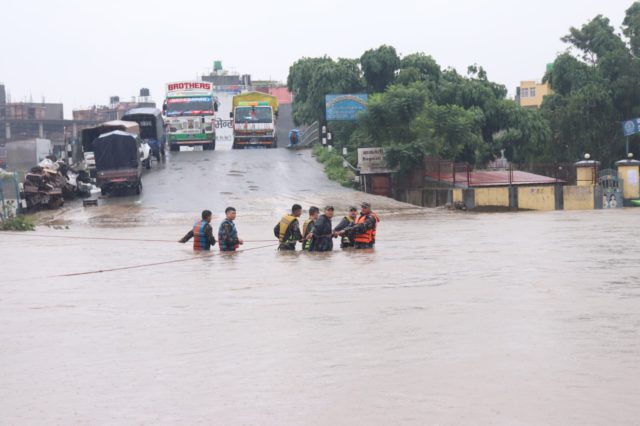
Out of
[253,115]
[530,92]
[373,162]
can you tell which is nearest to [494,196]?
[373,162]

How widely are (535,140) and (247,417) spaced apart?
52.8 metres

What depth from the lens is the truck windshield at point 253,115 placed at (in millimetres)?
59625

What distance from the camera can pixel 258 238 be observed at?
1085 inches

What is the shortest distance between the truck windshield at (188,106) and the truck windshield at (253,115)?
12.1 ft

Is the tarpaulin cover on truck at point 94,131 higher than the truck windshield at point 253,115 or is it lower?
lower

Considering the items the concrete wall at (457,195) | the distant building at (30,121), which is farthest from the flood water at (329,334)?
the distant building at (30,121)

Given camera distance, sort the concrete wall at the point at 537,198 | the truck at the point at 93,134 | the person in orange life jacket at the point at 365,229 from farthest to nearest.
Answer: the truck at the point at 93,134 → the concrete wall at the point at 537,198 → the person in orange life jacket at the point at 365,229

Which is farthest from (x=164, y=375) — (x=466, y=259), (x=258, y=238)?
(x=258, y=238)

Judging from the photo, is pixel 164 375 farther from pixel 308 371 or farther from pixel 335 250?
pixel 335 250

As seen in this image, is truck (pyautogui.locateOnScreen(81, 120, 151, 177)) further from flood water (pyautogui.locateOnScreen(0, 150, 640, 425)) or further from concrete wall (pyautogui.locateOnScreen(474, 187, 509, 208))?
flood water (pyautogui.locateOnScreen(0, 150, 640, 425))

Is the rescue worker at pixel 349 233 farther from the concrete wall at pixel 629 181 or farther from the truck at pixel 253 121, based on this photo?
the truck at pixel 253 121

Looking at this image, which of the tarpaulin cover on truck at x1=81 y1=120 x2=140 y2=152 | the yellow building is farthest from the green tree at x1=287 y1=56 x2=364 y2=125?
the yellow building

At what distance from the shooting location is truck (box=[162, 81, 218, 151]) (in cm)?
5569

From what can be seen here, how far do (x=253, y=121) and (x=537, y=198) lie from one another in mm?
23642
